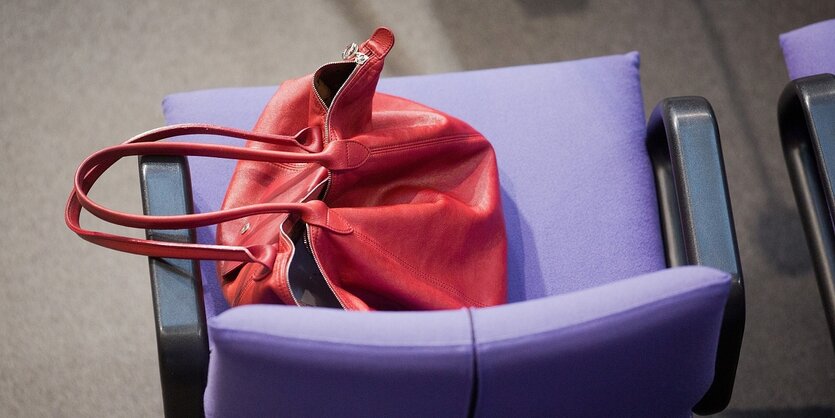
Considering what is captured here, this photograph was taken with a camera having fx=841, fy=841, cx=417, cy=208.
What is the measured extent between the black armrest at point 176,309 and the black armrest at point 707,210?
0.51 m

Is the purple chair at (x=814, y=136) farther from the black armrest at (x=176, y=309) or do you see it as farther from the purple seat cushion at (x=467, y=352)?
the black armrest at (x=176, y=309)

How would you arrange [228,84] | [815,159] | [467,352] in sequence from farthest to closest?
[228,84]
[815,159]
[467,352]

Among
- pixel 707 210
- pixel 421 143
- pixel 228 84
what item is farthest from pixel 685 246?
pixel 228 84

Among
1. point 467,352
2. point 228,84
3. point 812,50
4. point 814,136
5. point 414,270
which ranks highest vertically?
point 228,84

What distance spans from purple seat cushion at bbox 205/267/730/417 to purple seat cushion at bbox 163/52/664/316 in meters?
0.36

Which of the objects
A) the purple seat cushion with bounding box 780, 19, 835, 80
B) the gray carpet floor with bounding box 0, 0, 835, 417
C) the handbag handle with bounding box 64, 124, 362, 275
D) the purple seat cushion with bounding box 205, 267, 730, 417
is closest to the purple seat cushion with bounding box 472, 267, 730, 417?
the purple seat cushion with bounding box 205, 267, 730, 417

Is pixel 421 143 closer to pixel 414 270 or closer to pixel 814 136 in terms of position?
pixel 414 270

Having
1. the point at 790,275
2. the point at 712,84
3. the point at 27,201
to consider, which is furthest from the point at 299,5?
the point at 790,275

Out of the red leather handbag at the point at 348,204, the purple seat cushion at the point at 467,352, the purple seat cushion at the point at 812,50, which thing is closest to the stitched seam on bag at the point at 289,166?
the red leather handbag at the point at 348,204

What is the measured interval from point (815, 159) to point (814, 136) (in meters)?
0.12

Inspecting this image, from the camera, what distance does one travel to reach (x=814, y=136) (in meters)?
0.97

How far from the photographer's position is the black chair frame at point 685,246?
0.80 meters

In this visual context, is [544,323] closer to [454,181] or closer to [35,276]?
[454,181]

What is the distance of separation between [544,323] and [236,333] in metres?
0.23
